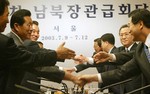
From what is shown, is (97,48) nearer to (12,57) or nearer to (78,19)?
(78,19)

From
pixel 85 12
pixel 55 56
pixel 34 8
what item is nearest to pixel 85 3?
pixel 85 12

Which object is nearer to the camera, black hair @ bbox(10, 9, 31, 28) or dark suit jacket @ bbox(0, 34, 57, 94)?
dark suit jacket @ bbox(0, 34, 57, 94)

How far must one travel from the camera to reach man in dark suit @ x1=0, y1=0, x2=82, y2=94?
212 centimetres

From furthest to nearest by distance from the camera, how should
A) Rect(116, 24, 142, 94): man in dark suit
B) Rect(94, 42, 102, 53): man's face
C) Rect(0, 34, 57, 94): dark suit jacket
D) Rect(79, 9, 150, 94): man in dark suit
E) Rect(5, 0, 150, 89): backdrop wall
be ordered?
Rect(5, 0, 150, 89): backdrop wall < Rect(94, 42, 102, 53): man's face < Rect(116, 24, 142, 94): man in dark suit < Rect(79, 9, 150, 94): man in dark suit < Rect(0, 34, 57, 94): dark suit jacket

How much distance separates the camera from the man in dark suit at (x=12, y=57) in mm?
2121

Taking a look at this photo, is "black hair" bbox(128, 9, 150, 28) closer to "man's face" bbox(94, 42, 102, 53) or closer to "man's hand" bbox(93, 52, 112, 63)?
"man's hand" bbox(93, 52, 112, 63)

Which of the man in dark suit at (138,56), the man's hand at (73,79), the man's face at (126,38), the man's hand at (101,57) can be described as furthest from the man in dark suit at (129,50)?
the man's hand at (73,79)

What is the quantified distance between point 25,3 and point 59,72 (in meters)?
3.37

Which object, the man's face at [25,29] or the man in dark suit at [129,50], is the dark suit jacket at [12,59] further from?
the man in dark suit at [129,50]

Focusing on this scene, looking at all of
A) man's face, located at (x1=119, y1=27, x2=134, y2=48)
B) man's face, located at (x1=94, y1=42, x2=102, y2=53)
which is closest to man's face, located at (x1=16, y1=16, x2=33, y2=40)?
man's face, located at (x1=119, y1=27, x2=134, y2=48)

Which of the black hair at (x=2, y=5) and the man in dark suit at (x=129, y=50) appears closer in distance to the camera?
the black hair at (x=2, y=5)

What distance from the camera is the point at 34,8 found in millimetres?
5973

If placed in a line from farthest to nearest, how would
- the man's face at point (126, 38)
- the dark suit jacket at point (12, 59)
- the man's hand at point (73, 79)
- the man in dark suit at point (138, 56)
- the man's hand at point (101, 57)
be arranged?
the man's face at point (126, 38) < the man's hand at point (101, 57) < the man's hand at point (73, 79) < the man in dark suit at point (138, 56) < the dark suit jacket at point (12, 59)

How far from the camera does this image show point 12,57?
214cm
